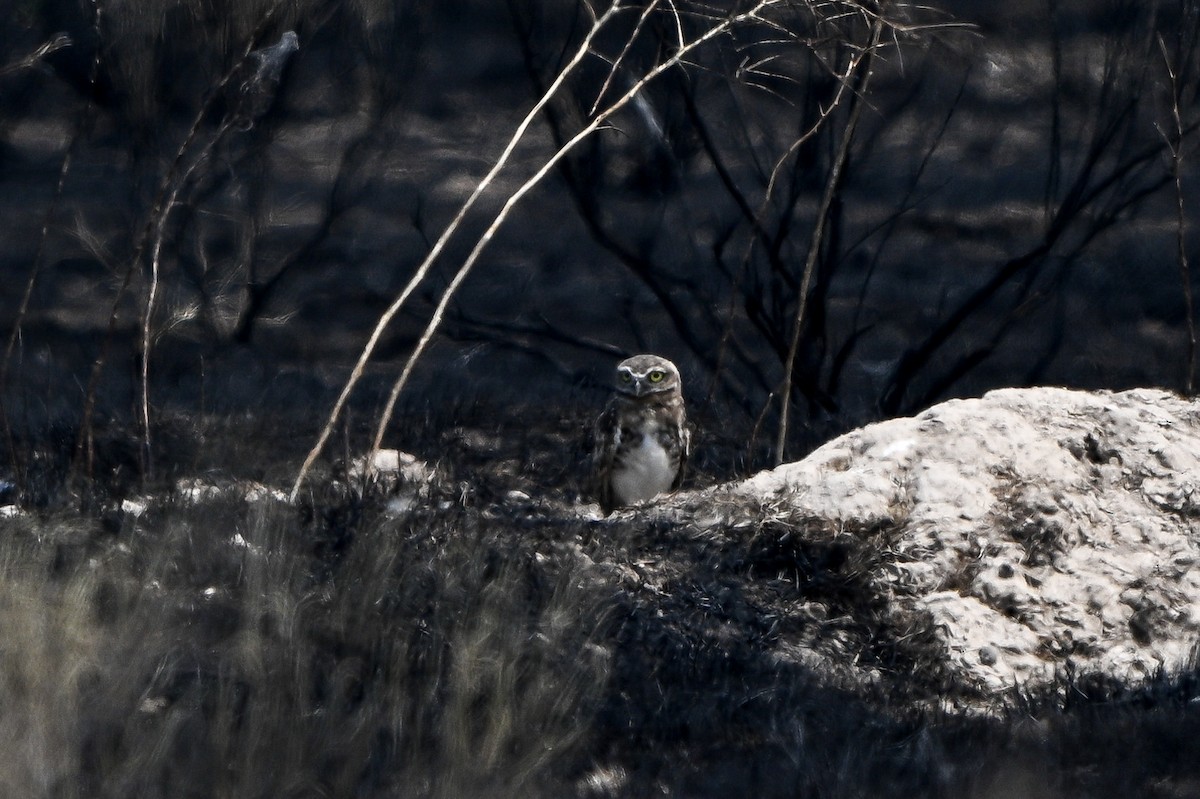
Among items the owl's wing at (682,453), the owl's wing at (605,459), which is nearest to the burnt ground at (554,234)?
the owl's wing at (605,459)

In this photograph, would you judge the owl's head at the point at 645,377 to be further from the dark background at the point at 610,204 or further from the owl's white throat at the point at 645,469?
the dark background at the point at 610,204

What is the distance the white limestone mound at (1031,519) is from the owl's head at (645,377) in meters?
1.14

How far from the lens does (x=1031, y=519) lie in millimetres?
4781

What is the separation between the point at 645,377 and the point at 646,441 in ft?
0.95

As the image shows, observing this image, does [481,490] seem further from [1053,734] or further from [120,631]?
[1053,734]

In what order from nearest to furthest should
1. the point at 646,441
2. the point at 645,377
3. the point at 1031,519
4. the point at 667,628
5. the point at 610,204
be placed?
the point at 667,628 → the point at 1031,519 → the point at 645,377 → the point at 646,441 → the point at 610,204

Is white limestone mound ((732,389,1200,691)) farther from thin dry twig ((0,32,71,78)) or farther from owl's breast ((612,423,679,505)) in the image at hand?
thin dry twig ((0,32,71,78))

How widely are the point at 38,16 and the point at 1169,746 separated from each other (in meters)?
6.67

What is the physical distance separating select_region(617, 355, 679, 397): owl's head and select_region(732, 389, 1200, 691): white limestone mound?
1.14 metres

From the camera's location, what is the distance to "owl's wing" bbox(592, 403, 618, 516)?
6328mm

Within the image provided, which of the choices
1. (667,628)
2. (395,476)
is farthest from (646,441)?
(667,628)

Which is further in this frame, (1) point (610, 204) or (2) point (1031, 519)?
(1) point (610, 204)

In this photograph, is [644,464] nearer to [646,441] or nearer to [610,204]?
[646,441]

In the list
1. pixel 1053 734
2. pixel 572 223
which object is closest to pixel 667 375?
pixel 572 223
